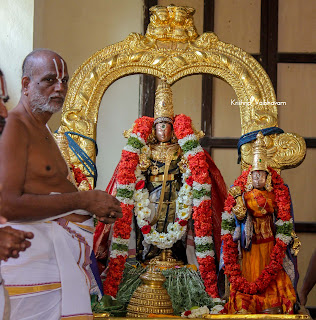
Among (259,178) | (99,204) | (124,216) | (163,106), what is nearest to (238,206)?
(259,178)

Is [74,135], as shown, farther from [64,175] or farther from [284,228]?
[64,175]

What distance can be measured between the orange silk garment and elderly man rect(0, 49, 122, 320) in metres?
2.27

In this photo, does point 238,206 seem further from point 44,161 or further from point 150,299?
point 44,161

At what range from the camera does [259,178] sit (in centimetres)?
528

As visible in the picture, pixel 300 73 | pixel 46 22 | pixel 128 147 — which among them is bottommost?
pixel 128 147

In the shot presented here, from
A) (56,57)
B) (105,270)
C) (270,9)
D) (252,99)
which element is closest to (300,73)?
(270,9)

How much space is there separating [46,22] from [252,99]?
9.52 feet

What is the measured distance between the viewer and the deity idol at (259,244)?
5.11m

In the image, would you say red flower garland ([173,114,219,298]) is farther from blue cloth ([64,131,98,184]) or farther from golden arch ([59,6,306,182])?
blue cloth ([64,131,98,184])

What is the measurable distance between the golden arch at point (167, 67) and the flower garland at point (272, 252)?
109cm

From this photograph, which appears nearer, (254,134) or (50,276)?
(50,276)

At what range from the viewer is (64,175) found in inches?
124

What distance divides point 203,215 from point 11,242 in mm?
3742

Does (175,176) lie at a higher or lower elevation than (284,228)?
higher
